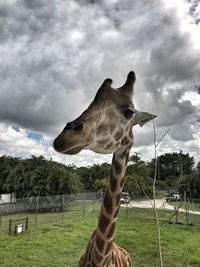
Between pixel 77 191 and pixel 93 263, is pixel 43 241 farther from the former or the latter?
pixel 77 191

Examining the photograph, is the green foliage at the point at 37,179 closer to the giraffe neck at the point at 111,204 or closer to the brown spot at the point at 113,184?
the giraffe neck at the point at 111,204

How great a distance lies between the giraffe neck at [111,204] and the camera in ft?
7.48

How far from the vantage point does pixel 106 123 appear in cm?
191

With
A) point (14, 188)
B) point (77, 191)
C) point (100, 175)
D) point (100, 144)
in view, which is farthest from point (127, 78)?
point (100, 175)

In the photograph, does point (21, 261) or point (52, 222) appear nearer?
point (21, 261)

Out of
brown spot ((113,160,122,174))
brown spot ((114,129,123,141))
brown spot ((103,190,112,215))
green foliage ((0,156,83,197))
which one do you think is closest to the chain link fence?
green foliage ((0,156,83,197))

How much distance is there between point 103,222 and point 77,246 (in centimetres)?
829

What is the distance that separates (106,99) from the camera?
6.49 ft

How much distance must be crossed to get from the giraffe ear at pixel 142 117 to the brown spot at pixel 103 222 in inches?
30.2

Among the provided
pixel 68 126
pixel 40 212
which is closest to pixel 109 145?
pixel 68 126

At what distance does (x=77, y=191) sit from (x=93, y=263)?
22734 millimetres

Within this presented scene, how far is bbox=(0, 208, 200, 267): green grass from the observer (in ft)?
27.7

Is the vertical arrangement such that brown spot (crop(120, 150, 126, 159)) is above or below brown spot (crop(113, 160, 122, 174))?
above

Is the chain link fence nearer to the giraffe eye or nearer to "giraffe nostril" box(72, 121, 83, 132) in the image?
the giraffe eye
